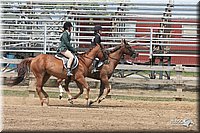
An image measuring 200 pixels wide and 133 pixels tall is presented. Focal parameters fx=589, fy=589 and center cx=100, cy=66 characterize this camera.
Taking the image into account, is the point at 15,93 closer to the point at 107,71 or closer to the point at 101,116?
the point at 107,71

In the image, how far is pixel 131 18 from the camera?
88.9 feet

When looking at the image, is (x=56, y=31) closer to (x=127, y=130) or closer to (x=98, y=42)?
(x=98, y=42)

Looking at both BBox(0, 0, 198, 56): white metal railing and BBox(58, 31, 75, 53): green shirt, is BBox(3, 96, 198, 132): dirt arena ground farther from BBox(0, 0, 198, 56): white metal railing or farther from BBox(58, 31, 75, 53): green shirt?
BBox(0, 0, 198, 56): white metal railing

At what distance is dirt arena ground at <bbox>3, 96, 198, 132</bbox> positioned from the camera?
11984 mm

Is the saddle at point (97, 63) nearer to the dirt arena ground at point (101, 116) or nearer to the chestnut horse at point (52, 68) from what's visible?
the chestnut horse at point (52, 68)

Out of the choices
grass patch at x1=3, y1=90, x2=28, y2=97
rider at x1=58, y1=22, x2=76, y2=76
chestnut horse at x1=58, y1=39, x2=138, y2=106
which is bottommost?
grass patch at x1=3, y1=90, x2=28, y2=97

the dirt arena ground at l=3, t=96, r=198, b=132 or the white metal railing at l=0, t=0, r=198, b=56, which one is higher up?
the white metal railing at l=0, t=0, r=198, b=56

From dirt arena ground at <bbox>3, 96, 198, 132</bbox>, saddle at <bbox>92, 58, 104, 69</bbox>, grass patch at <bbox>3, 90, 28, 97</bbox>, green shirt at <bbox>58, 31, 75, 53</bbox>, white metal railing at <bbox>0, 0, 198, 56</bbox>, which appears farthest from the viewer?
white metal railing at <bbox>0, 0, 198, 56</bbox>

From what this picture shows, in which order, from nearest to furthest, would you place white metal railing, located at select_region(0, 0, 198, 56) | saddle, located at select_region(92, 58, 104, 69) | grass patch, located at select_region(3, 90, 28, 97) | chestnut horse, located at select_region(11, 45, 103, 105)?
chestnut horse, located at select_region(11, 45, 103, 105) → saddle, located at select_region(92, 58, 104, 69) → grass patch, located at select_region(3, 90, 28, 97) → white metal railing, located at select_region(0, 0, 198, 56)

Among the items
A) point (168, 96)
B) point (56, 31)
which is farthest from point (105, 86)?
point (56, 31)

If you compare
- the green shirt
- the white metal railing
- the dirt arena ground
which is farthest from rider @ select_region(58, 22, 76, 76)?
the white metal railing

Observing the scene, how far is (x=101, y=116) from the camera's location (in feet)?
46.9

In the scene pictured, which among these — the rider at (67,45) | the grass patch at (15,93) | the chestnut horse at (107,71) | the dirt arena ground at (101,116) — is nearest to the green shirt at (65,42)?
the rider at (67,45)

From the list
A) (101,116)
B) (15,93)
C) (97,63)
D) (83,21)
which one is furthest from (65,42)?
(83,21)
